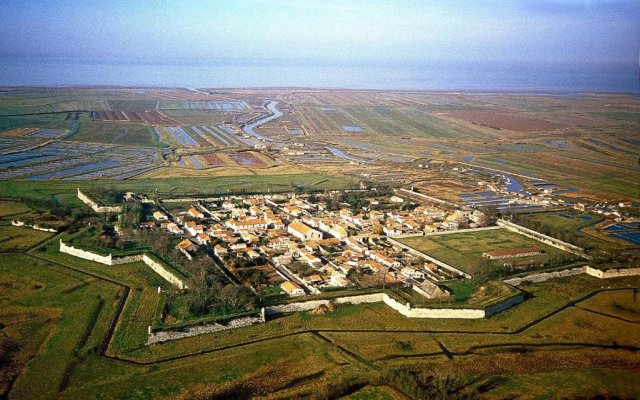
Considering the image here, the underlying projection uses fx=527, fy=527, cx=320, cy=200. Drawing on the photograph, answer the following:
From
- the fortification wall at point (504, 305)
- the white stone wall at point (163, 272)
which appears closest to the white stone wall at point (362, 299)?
the fortification wall at point (504, 305)

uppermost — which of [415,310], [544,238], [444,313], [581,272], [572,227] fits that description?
[544,238]

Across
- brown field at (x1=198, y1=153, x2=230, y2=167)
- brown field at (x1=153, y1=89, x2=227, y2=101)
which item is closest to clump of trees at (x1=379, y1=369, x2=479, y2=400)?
brown field at (x1=198, y1=153, x2=230, y2=167)

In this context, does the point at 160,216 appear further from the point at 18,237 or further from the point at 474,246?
the point at 474,246

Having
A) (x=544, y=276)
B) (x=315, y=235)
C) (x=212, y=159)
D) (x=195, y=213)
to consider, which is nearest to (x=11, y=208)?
(x=195, y=213)

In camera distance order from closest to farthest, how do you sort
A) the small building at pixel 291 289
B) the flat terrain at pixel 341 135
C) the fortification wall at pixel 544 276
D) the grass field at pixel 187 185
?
the small building at pixel 291 289 < the fortification wall at pixel 544 276 < the grass field at pixel 187 185 < the flat terrain at pixel 341 135

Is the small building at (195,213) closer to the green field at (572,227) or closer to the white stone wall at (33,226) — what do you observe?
the white stone wall at (33,226)

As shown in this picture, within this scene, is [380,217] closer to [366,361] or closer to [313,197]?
[313,197]
